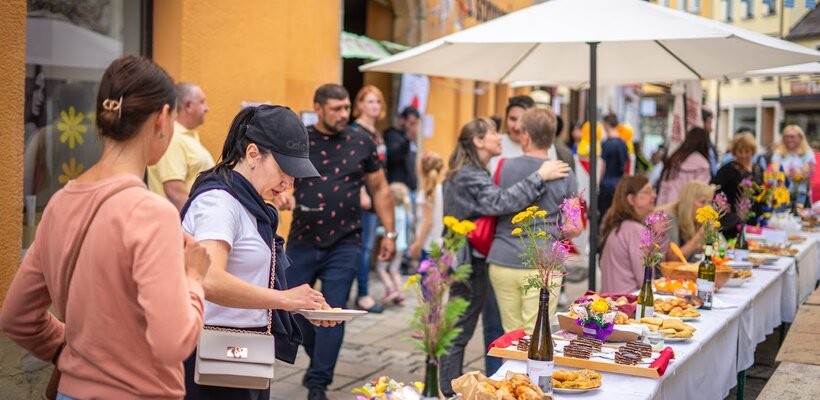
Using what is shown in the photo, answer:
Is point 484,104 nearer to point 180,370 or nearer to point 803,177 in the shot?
point 803,177

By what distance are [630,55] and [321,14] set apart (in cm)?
308

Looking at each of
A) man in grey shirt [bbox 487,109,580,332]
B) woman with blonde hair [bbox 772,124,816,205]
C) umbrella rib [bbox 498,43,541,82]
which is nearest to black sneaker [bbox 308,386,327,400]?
man in grey shirt [bbox 487,109,580,332]

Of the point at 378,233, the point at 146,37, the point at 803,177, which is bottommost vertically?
the point at 378,233

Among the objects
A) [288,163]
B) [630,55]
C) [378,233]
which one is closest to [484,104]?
[378,233]

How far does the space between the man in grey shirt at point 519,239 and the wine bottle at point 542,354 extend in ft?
6.57

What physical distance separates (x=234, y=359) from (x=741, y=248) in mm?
4900

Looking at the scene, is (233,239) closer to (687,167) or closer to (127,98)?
(127,98)

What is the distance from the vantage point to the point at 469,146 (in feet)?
19.5

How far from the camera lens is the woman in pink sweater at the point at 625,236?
20.0 ft

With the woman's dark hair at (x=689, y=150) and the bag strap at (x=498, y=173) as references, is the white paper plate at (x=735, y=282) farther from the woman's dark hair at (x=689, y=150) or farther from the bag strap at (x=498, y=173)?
the woman's dark hair at (x=689, y=150)

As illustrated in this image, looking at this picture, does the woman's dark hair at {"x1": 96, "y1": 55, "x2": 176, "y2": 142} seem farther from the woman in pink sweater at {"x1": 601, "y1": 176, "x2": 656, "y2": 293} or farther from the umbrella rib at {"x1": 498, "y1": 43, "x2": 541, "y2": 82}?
the umbrella rib at {"x1": 498, "y1": 43, "x2": 541, "y2": 82}

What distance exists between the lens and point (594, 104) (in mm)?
6719

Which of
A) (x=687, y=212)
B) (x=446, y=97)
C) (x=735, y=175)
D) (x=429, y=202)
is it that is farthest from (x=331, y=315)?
(x=446, y=97)

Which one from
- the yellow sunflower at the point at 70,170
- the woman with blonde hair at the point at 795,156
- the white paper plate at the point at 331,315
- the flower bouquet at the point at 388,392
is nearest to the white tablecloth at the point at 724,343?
the white paper plate at the point at 331,315
